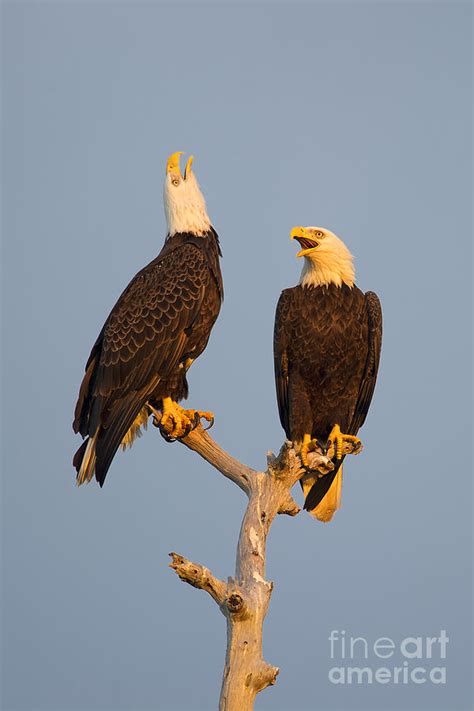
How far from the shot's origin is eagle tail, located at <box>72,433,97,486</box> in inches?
308

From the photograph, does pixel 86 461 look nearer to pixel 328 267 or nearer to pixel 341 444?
pixel 341 444

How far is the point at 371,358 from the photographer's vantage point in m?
8.45

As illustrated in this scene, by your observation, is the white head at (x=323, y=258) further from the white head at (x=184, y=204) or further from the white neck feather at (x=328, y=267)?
the white head at (x=184, y=204)

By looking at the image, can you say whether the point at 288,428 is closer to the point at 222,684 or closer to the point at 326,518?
the point at 326,518

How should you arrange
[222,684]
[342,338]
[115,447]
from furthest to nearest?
[342,338] → [115,447] → [222,684]

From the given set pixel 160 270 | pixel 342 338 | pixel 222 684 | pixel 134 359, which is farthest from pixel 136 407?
pixel 222 684

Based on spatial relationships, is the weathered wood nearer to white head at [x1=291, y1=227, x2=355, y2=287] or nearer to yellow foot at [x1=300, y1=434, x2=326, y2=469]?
yellow foot at [x1=300, y1=434, x2=326, y2=469]

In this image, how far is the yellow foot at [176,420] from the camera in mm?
7883

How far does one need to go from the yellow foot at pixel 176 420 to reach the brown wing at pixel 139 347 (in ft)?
0.64

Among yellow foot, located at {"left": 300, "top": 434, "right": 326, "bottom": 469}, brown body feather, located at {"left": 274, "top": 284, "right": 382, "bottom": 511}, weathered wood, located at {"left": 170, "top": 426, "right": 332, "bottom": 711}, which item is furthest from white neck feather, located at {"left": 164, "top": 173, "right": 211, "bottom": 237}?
weathered wood, located at {"left": 170, "top": 426, "right": 332, "bottom": 711}

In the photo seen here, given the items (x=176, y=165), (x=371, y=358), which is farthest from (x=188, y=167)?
(x=371, y=358)

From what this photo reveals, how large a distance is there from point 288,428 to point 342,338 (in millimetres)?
822

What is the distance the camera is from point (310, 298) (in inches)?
332

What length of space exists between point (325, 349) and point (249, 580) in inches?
83.7
